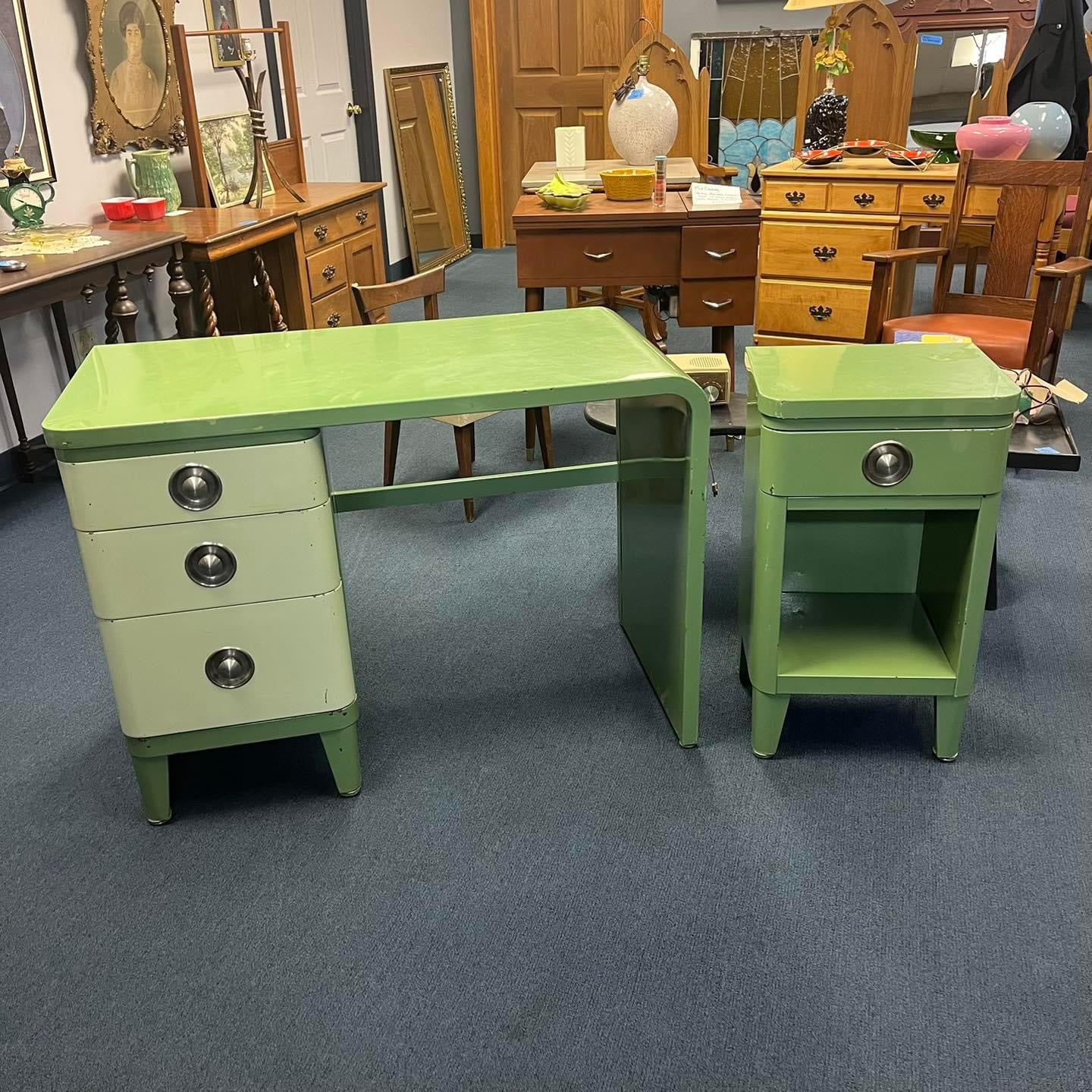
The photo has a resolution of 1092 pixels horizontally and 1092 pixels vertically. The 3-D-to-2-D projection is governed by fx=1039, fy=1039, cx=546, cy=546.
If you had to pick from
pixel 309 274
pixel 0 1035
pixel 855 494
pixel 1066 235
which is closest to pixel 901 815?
pixel 855 494

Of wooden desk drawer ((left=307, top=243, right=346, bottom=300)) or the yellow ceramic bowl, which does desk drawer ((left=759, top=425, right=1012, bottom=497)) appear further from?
wooden desk drawer ((left=307, top=243, right=346, bottom=300))

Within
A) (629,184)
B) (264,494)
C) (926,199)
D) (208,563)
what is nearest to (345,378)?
(264,494)

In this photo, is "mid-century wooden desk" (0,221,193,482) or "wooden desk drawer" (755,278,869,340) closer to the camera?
"mid-century wooden desk" (0,221,193,482)

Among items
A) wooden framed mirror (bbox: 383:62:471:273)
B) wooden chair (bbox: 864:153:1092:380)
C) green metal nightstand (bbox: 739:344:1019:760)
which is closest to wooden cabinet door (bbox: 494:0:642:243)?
wooden framed mirror (bbox: 383:62:471:273)

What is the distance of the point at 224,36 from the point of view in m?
4.75

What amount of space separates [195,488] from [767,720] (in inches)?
46.0

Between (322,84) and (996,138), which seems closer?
(996,138)

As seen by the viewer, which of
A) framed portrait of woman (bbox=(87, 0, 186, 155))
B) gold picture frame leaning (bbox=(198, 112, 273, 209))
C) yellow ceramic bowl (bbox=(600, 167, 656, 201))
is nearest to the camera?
yellow ceramic bowl (bbox=(600, 167, 656, 201))

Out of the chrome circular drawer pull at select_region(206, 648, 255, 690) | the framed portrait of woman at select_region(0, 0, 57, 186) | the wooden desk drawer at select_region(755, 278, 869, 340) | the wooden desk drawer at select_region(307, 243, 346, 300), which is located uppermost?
the framed portrait of woman at select_region(0, 0, 57, 186)

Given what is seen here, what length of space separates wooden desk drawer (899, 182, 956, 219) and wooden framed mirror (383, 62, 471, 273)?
3.13 m

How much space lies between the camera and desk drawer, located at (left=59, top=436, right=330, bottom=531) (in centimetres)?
162

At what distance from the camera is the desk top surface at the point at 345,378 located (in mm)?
1630

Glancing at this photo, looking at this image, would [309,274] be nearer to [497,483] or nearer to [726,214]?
[726,214]

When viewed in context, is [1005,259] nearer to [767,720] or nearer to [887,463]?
[887,463]
